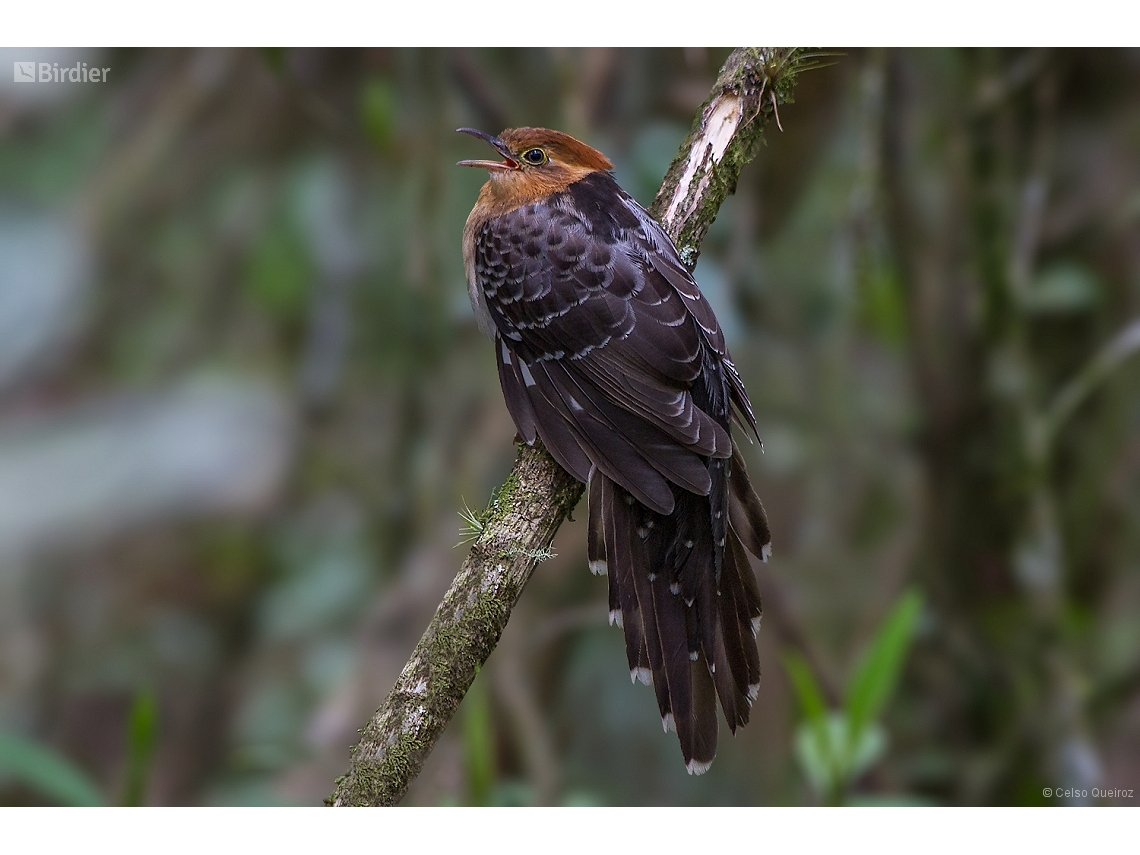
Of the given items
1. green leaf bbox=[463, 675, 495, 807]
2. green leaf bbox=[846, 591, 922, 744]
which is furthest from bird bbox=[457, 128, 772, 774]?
green leaf bbox=[463, 675, 495, 807]

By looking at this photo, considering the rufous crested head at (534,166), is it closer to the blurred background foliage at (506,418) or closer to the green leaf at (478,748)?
the blurred background foliage at (506,418)

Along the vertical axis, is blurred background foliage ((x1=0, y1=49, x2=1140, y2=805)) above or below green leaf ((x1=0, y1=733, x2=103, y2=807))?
above

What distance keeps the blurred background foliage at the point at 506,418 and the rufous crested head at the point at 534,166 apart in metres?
1.05

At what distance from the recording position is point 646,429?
2.08m

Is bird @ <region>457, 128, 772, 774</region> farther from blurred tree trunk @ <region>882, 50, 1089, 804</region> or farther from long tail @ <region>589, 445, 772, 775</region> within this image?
blurred tree trunk @ <region>882, 50, 1089, 804</region>

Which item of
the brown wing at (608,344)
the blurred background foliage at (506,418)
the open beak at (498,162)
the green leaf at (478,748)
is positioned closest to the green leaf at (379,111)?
the blurred background foliage at (506,418)

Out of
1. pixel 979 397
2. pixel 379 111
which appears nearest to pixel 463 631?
pixel 379 111

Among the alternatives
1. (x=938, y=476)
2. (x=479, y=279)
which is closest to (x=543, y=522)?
(x=479, y=279)

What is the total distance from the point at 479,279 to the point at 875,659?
1.77m

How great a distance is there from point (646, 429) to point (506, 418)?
153 cm

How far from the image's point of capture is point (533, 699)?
3506mm

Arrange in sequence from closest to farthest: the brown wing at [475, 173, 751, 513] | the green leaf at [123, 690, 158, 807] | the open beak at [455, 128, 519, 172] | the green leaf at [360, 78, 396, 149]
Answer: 1. the brown wing at [475, 173, 751, 513]
2. the open beak at [455, 128, 519, 172]
3. the green leaf at [123, 690, 158, 807]
4. the green leaf at [360, 78, 396, 149]

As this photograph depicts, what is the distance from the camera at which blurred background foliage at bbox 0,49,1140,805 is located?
3.38m

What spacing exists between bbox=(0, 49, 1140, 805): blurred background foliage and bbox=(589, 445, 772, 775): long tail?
133cm
